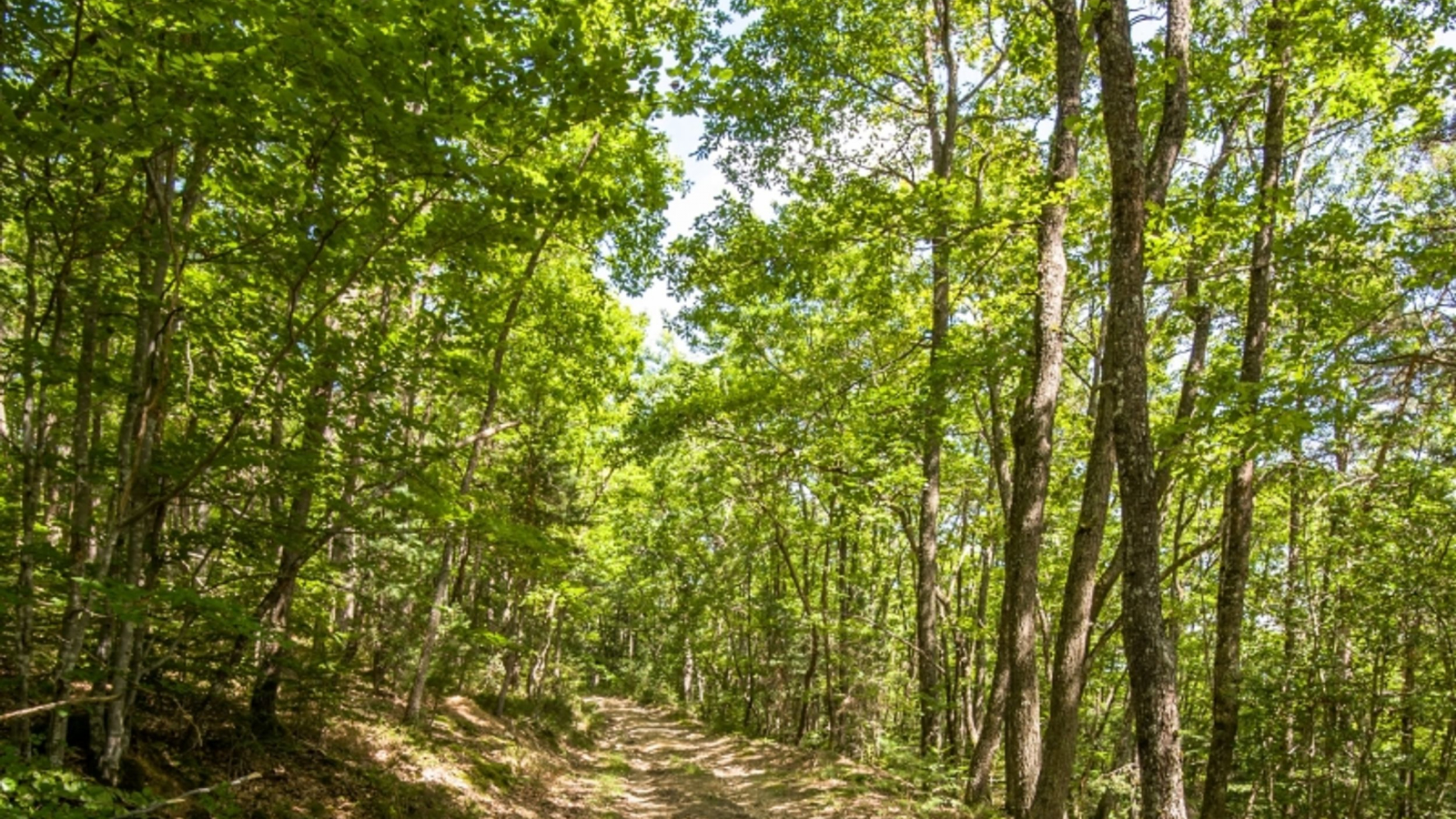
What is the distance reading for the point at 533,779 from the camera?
12484 millimetres

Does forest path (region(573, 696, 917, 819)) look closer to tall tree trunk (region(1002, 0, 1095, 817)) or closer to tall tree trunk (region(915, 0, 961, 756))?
tall tree trunk (region(915, 0, 961, 756))

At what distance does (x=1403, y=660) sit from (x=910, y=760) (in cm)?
759

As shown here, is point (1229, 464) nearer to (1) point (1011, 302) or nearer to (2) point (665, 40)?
(1) point (1011, 302)

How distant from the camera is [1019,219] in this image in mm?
7238

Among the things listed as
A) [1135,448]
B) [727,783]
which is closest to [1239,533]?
[1135,448]

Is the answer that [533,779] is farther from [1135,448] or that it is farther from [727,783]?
[1135,448]

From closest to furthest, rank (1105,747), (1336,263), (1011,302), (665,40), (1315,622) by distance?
(1336,263) < (665,40) < (1011,302) < (1315,622) < (1105,747)

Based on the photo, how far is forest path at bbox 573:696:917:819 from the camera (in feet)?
36.8

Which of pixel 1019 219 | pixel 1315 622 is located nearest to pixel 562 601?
pixel 1019 219

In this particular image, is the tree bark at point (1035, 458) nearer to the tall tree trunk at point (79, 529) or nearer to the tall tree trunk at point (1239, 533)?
the tall tree trunk at point (1239, 533)

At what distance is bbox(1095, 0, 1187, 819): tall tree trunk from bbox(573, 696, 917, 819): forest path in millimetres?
5814

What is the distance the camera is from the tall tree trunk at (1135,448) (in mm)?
5109

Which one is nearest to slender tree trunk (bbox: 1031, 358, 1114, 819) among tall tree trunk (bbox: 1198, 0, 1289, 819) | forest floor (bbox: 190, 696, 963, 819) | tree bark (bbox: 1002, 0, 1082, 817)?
tree bark (bbox: 1002, 0, 1082, 817)

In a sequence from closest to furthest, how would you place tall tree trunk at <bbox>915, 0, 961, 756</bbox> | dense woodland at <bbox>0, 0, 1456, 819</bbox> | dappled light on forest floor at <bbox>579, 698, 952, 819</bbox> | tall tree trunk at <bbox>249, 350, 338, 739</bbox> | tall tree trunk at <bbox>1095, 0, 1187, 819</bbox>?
dense woodland at <bbox>0, 0, 1456, 819</bbox>
tall tree trunk at <bbox>1095, 0, 1187, 819</bbox>
tall tree trunk at <bbox>249, 350, 338, 739</bbox>
dappled light on forest floor at <bbox>579, 698, 952, 819</bbox>
tall tree trunk at <bbox>915, 0, 961, 756</bbox>
